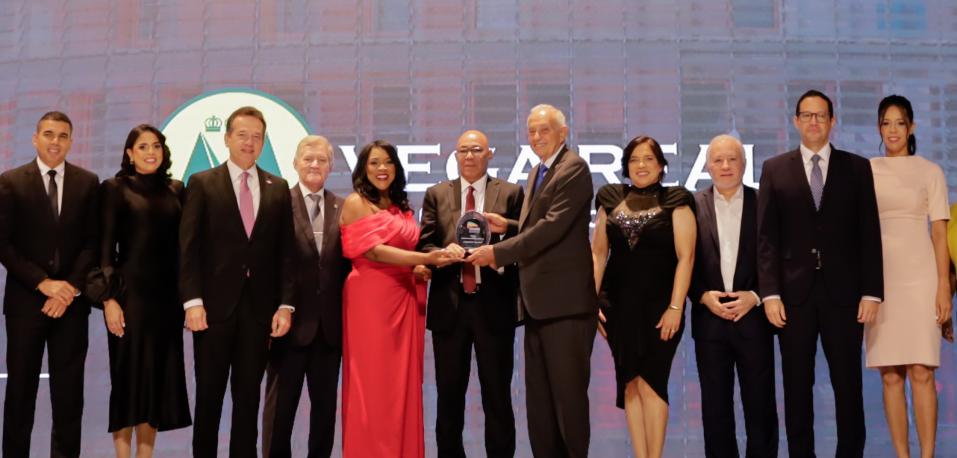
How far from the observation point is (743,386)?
3.63 meters

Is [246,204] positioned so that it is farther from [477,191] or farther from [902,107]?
[902,107]

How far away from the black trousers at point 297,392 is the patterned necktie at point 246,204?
1.91 ft

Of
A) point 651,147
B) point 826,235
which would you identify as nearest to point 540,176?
point 651,147

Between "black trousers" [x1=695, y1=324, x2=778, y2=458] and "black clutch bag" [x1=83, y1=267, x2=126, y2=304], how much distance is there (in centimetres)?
251

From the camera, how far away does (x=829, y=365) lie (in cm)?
349

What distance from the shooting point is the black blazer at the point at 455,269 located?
12.2 ft

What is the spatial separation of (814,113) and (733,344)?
1052mm

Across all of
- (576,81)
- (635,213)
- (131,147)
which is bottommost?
(635,213)

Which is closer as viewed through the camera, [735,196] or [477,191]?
[735,196]

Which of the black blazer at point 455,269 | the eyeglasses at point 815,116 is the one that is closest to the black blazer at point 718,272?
the eyeglasses at point 815,116

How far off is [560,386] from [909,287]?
62.7 inches

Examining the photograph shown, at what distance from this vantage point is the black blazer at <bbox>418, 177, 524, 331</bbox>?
3727 millimetres

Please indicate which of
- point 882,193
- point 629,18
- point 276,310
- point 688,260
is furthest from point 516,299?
point 629,18

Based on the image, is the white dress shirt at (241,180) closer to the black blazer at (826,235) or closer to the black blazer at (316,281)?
the black blazer at (316,281)
